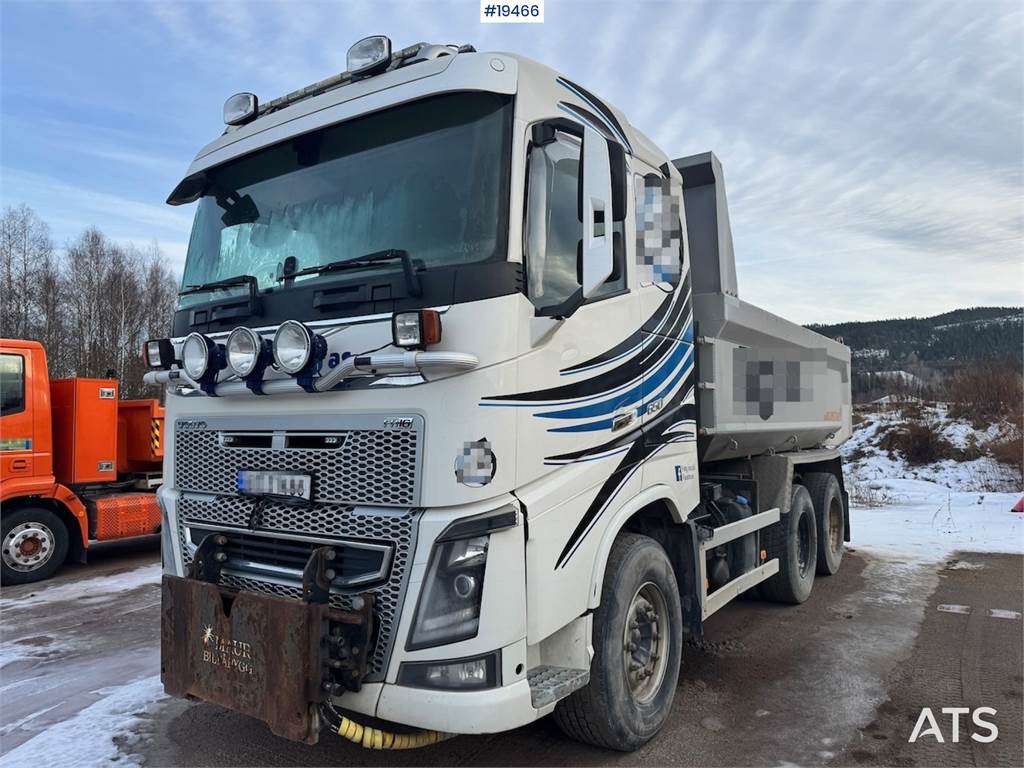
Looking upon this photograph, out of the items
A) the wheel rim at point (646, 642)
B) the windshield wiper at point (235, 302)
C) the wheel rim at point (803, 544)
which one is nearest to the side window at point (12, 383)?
the windshield wiper at point (235, 302)

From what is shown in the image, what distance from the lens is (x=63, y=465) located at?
910 cm

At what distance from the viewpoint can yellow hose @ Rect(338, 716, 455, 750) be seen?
2969mm

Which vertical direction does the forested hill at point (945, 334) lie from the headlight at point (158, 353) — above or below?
above

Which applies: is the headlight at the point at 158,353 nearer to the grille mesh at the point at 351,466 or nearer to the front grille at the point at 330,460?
the front grille at the point at 330,460

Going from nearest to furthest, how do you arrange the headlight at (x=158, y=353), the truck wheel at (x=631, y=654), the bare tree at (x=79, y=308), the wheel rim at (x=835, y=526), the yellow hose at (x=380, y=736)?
the yellow hose at (x=380, y=736) → the truck wheel at (x=631, y=654) → the headlight at (x=158, y=353) → the wheel rim at (x=835, y=526) → the bare tree at (x=79, y=308)

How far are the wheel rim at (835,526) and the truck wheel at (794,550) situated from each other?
0.88 m

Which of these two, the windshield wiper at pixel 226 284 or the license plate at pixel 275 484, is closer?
the license plate at pixel 275 484

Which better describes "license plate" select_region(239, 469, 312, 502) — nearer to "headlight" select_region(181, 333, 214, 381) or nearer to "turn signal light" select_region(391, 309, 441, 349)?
"headlight" select_region(181, 333, 214, 381)

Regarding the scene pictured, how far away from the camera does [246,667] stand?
308 cm

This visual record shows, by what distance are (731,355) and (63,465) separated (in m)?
8.22

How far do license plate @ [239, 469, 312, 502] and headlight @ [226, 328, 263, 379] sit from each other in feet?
1.56

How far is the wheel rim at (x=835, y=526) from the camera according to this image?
26.2 feet

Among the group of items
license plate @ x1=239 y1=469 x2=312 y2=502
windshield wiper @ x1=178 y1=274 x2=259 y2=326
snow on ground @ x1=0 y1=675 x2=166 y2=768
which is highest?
windshield wiper @ x1=178 y1=274 x2=259 y2=326

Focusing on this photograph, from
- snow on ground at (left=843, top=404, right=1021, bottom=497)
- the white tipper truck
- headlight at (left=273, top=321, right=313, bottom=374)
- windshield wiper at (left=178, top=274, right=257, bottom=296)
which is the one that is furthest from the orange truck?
snow on ground at (left=843, top=404, right=1021, bottom=497)
